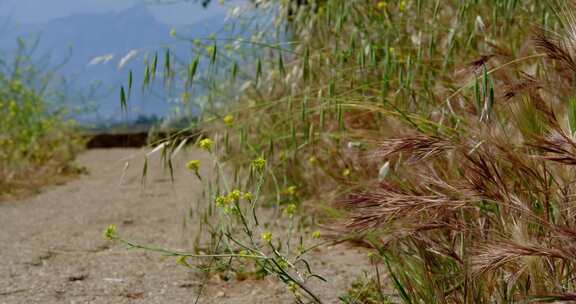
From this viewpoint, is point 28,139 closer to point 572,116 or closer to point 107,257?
point 107,257

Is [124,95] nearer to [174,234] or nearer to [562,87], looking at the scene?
[562,87]

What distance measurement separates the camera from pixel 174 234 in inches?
115

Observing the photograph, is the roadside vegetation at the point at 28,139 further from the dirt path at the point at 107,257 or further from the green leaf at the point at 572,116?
the green leaf at the point at 572,116

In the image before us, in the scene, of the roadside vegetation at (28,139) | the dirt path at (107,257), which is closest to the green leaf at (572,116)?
the dirt path at (107,257)

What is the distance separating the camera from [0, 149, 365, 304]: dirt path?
1.90 m

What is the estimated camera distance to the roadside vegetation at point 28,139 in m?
4.60

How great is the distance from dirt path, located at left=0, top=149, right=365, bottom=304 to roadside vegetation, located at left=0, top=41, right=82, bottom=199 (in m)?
0.31

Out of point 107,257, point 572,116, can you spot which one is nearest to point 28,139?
point 107,257

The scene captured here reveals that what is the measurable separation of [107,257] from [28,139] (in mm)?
2859

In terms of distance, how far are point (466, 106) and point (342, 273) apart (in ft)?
1.95

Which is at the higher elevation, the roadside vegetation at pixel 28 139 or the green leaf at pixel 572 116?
the green leaf at pixel 572 116

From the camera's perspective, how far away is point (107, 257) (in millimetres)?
2475

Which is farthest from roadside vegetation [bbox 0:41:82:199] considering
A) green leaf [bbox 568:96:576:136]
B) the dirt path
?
green leaf [bbox 568:96:576:136]

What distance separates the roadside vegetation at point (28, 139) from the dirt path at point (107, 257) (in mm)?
305
